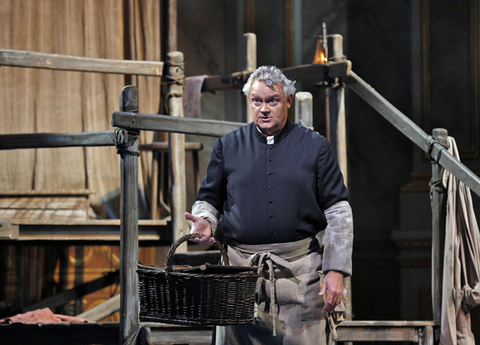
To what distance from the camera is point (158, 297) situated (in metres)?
2.93

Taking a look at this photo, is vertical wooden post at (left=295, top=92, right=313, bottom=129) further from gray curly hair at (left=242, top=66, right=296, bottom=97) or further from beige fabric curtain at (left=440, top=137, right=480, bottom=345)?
gray curly hair at (left=242, top=66, right=296, bottom=97)

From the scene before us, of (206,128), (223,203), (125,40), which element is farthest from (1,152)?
(223,203)

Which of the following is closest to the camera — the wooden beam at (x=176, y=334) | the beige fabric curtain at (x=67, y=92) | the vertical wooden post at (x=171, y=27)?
the wooden beam at (x=176, y=334)

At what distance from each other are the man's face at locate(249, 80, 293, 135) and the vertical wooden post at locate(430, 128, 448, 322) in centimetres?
224

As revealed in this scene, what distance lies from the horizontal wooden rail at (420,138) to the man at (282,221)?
1937 millimetres

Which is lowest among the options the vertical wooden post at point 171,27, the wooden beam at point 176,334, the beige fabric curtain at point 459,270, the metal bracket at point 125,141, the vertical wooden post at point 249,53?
the wooden beam at point 176,334

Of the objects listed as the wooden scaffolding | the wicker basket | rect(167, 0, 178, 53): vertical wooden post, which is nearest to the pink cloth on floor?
the wooden scaffolding

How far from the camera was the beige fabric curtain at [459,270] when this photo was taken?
16.1 feet

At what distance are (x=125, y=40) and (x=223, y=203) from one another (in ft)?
13.3

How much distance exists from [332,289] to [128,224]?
6.98ft

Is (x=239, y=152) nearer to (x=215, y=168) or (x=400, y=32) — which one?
(x=215, y=168)

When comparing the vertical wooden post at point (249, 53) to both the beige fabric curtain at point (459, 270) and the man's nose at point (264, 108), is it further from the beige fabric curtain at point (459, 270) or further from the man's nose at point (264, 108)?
the man's nose at point (264, 108)

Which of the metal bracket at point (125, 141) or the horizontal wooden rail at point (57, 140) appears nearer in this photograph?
the metal bracket at point (125, 141)

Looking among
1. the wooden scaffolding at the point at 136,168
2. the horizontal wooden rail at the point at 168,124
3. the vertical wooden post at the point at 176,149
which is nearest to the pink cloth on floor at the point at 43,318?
the wooden scaffolding at the point at 136,168
